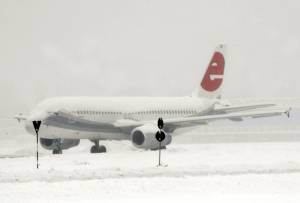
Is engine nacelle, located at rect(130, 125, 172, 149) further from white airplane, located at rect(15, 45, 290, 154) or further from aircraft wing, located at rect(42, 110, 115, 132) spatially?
aircraft wing, located at rect(42, 110, 115, 132)

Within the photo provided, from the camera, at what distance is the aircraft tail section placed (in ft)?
175

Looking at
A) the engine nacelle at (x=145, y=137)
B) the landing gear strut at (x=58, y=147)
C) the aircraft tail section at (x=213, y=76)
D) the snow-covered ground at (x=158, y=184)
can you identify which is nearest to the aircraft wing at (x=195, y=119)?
the engine nacelle at (x=145, y=137)

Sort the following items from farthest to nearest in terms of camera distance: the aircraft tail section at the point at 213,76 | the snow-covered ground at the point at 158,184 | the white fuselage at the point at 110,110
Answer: the aircraft tail section at the point at 213,76
the white fuselage at the point at 110,110
the snow-covered ground at the point at 158,184

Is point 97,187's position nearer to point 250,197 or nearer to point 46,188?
point 46,188

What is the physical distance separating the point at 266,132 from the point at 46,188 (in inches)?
3190

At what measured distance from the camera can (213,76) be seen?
176 ft

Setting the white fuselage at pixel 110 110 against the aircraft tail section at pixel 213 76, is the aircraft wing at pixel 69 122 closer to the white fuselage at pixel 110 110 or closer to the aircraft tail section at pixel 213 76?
the white fuselage at pixel 110 110

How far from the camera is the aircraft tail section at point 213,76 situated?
5344 centimetres

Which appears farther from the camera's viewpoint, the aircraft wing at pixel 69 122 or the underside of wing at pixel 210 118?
the underside of wing at pixel 210 118

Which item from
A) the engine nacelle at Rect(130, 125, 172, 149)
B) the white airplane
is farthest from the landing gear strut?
the engine nacelle at Rect(130, 125, 172, 149)

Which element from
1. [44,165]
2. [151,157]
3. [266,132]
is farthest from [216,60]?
[266,132]

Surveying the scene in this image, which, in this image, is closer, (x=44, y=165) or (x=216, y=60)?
(x=44, y=165)

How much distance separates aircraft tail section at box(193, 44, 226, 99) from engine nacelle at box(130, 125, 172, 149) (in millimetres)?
12638

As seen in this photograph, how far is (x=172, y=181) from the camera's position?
21.8 metres
